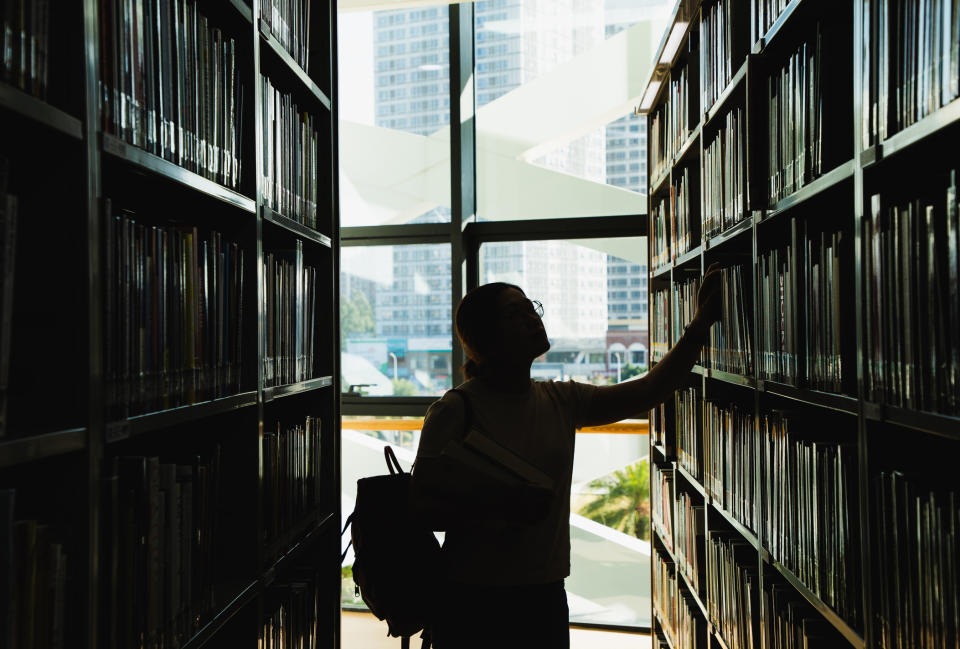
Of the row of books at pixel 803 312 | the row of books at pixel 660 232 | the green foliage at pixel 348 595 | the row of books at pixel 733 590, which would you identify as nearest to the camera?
the row of books at pixel 803 312

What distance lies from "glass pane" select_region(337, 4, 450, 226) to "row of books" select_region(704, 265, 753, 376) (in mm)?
1983

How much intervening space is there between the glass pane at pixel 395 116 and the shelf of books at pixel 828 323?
172 cm

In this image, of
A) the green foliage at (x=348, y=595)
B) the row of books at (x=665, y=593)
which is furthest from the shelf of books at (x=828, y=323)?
the green foliage at (x=348, y=595)

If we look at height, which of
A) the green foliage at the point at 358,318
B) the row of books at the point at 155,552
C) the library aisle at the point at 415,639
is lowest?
the library aisle at the point at 415,639

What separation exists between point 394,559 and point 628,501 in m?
2.16

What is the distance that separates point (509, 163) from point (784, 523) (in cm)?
266

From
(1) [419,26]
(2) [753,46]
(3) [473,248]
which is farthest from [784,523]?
(1) [419,26]

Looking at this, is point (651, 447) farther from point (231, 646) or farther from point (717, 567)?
point (231, 646)

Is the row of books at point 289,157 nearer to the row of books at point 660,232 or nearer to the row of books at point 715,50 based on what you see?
the row of books at point 715,50

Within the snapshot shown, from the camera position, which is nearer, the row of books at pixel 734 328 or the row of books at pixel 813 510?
the row of books at pixel 813 510

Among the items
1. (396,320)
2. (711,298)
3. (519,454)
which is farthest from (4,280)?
(396,320)

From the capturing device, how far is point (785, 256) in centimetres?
142

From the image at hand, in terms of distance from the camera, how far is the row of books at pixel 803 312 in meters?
1.15

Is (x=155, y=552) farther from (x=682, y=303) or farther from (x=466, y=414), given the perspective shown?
(x=682, y=303)
